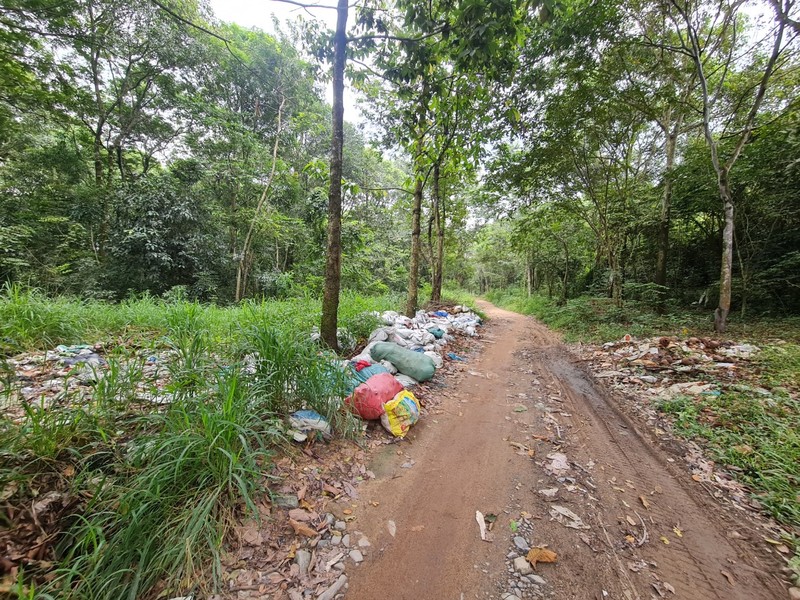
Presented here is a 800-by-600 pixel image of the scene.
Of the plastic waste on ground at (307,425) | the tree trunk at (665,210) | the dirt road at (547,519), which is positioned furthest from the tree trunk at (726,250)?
the plastic waste on ground at (307,425)

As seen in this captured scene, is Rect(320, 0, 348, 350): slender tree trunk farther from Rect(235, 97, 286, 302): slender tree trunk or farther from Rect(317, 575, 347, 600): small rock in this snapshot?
Rect(235, 97, 286, 302): slender tree trunk

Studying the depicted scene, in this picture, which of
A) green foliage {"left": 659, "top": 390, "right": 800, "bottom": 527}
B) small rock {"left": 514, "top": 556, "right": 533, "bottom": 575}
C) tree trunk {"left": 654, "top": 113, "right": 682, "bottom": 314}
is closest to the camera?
small rock {"left": 514, "top": 556, "right": 533, "bottom": 575}

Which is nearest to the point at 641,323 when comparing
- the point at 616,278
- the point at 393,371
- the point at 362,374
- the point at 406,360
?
the point at 616,278

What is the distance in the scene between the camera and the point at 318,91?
11672 millimetres

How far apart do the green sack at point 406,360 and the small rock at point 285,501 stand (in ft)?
6.87

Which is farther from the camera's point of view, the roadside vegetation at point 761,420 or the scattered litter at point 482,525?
the roadside vegetation at point 761,420

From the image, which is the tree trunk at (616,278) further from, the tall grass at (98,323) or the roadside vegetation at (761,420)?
the tall grass at (98,323)

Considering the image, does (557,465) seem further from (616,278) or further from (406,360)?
(616,278)

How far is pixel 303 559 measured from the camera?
158 cm

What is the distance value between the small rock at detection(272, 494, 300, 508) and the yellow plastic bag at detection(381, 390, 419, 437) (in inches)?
39.9

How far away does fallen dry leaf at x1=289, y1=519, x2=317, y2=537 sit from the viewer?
5.66 feet

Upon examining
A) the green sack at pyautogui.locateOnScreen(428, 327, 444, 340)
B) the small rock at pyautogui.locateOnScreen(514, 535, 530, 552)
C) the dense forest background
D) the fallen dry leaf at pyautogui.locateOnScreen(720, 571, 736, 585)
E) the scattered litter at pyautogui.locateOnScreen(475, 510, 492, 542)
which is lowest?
the scattered litter at pyautogui.locateOnScreen(475, 510, 492, 542)

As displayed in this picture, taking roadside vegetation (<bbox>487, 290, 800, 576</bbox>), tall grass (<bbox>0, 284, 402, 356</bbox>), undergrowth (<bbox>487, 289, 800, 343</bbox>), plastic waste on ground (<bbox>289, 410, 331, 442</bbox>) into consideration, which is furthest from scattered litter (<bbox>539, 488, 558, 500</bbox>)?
undergrowth (<bbox>487, 289, 800, 343</bbox>)

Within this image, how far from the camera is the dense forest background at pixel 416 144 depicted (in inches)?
195
